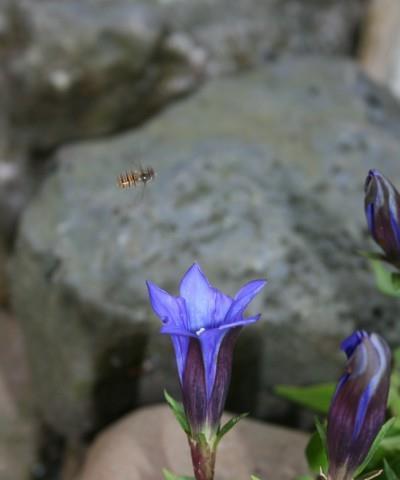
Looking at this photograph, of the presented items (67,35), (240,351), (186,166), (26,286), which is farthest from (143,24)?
(240,351)

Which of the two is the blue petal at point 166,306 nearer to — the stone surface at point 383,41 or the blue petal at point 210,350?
the blue petal at point 210,350

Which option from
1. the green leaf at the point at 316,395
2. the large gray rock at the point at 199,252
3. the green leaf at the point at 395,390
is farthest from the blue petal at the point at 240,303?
the large gray rock at the point at 199,252

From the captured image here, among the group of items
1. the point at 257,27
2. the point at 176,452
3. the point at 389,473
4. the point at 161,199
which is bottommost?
the point at 176,452

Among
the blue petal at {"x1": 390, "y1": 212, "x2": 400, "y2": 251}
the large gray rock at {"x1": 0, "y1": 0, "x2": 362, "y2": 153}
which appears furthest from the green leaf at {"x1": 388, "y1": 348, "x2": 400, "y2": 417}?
the large gray rock at {"x1": 0, "y1": 0, "x2": 362, "y2": 153}

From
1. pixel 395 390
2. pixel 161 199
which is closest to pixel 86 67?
pixel 161 199

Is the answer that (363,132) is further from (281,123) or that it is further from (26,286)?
(26,286)

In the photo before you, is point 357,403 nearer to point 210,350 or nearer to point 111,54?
point 210,350
